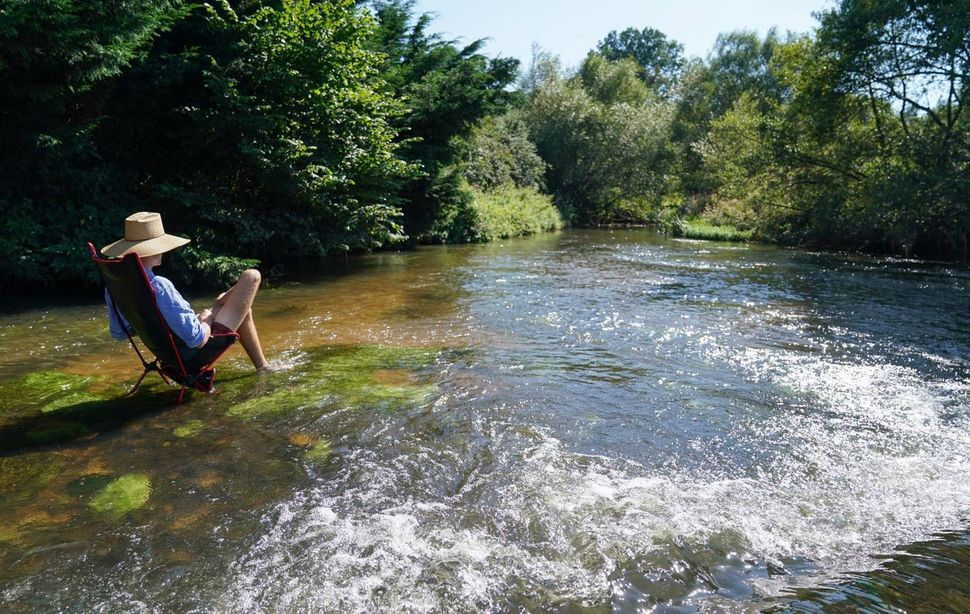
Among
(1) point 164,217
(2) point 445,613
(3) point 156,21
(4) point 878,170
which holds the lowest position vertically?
(2) point 445,613

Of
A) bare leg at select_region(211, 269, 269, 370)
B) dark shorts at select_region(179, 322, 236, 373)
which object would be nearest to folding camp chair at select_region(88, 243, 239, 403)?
dark shorts at select_region(179, 322, 236, 373)

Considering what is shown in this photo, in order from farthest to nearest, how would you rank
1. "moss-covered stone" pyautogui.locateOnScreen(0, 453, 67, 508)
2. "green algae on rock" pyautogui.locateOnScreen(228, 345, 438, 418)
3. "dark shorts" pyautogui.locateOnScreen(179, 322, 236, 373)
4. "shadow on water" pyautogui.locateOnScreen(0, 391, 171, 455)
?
"green algae on rock" pyautogui.locateOnScreen(228, 345, 438, 418), "dark shorts" pyautogui.locateOnScreen(179, 322, 236, 373), "shadow on water" pyautogui.locateOnScreen(0, 391, 171, 455), "moss-covered stone" pyautogui.locateOnScreen(0, 453, 67, 508)

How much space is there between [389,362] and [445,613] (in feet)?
13.8

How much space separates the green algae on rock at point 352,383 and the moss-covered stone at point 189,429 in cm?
30

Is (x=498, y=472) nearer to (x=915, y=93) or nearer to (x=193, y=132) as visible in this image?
(x=193, y=132)

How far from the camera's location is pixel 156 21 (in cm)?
916

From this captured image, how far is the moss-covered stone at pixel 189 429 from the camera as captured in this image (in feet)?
→ 15.6

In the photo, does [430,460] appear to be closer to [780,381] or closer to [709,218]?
[780,381]

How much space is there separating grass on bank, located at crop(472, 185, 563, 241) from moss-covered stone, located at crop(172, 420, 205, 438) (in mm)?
18924

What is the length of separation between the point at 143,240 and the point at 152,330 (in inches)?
30.4

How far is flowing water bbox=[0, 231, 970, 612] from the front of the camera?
301 centimetres

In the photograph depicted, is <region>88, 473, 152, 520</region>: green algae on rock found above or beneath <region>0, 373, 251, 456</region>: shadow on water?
beneath

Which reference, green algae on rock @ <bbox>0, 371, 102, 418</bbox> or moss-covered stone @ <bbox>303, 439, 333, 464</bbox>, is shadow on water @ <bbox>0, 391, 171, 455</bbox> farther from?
moss-covered stone @ <bbox>303, 439, 333, 464</bbox>

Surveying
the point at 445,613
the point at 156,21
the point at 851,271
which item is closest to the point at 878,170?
the point at 851,271
